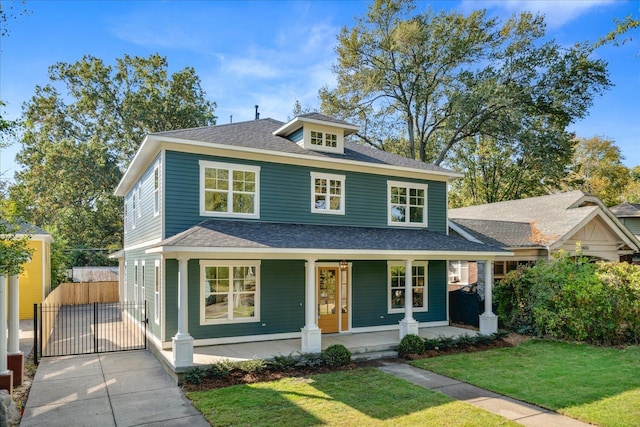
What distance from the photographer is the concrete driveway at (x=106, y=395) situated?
714cm

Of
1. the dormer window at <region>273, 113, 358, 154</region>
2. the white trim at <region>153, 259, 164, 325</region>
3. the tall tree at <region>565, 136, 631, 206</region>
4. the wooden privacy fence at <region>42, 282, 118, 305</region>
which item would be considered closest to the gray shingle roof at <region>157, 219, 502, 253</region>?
the white trim at <region>153, 259, 164, 325</region>

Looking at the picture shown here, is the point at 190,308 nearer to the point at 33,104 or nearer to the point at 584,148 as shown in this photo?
the point at 33,104

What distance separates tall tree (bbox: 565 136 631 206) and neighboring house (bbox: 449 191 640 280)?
2290cm

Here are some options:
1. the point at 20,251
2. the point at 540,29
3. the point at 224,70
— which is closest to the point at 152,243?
the point at 20,251

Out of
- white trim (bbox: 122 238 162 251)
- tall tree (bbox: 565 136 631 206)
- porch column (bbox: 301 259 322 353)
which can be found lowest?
porch column (bbox: 301 259 322 353)

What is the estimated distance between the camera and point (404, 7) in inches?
1146

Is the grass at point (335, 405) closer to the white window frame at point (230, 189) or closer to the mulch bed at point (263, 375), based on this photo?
the mulch bed at point (263, 375)

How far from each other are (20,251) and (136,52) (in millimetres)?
30689

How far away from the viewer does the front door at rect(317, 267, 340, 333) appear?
1348 cm

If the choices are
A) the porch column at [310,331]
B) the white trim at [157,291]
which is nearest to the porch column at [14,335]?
the white trim at [157,291]

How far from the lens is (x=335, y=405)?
7.76m

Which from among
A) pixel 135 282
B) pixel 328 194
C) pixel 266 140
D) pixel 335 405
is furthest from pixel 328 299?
pixel 135 282

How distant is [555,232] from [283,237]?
11.4 m

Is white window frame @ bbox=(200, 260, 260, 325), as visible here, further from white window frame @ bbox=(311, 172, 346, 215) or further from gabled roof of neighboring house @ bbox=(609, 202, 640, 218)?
gabled roof of neighboring house @ bbox=(609, 202, 640, 218)
